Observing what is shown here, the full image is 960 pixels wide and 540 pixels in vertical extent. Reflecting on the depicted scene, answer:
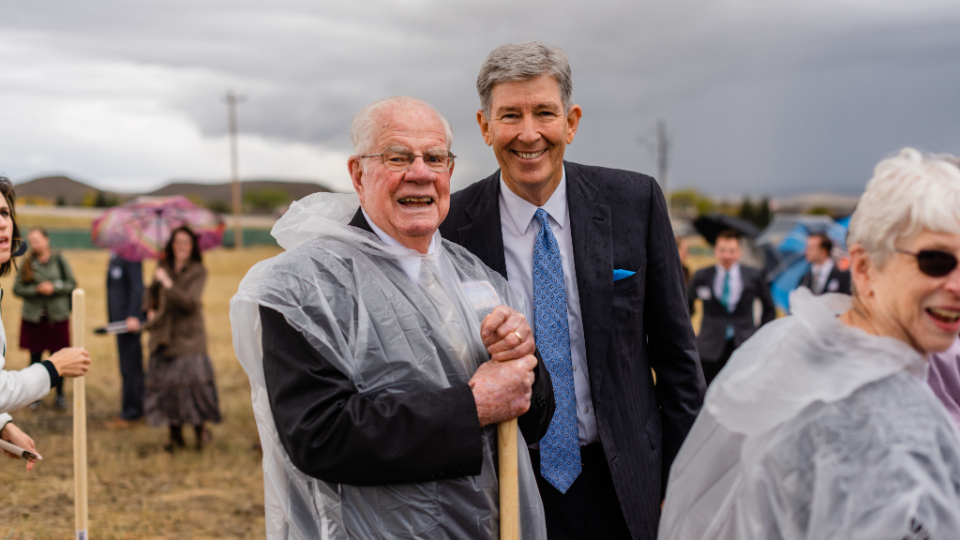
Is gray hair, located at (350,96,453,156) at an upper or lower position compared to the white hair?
upper

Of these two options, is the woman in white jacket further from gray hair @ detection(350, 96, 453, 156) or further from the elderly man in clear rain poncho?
gray hair @ detection(350, 96, 453, 156)

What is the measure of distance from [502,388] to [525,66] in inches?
36.6

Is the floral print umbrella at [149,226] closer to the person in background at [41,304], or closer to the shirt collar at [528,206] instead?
the person in background at [41,304]

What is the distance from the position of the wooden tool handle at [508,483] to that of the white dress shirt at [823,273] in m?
6.88

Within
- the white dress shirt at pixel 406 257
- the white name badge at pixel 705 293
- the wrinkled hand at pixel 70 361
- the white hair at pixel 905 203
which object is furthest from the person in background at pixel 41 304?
the white hair at pixel 905 203

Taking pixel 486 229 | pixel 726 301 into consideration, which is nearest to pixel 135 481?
pixel 486 229

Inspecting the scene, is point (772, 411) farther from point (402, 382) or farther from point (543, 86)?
point (543, 86)

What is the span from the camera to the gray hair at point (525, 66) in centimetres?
204

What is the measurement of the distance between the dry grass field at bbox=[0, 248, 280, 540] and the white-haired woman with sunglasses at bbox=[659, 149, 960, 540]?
12.8 feet

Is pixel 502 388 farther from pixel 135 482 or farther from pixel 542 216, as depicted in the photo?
pixel 135 482

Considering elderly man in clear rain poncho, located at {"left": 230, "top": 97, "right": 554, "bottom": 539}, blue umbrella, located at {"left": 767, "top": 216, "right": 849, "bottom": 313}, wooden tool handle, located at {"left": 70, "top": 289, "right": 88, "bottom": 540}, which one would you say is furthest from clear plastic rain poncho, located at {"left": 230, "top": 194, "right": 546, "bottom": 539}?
blue umbrella, located at {"left": 767, "top": 216, "right": 849, "bottom": 313}

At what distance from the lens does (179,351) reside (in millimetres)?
5961

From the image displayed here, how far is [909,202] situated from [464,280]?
1037 millimetres

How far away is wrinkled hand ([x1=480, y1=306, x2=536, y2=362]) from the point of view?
5.52ft
